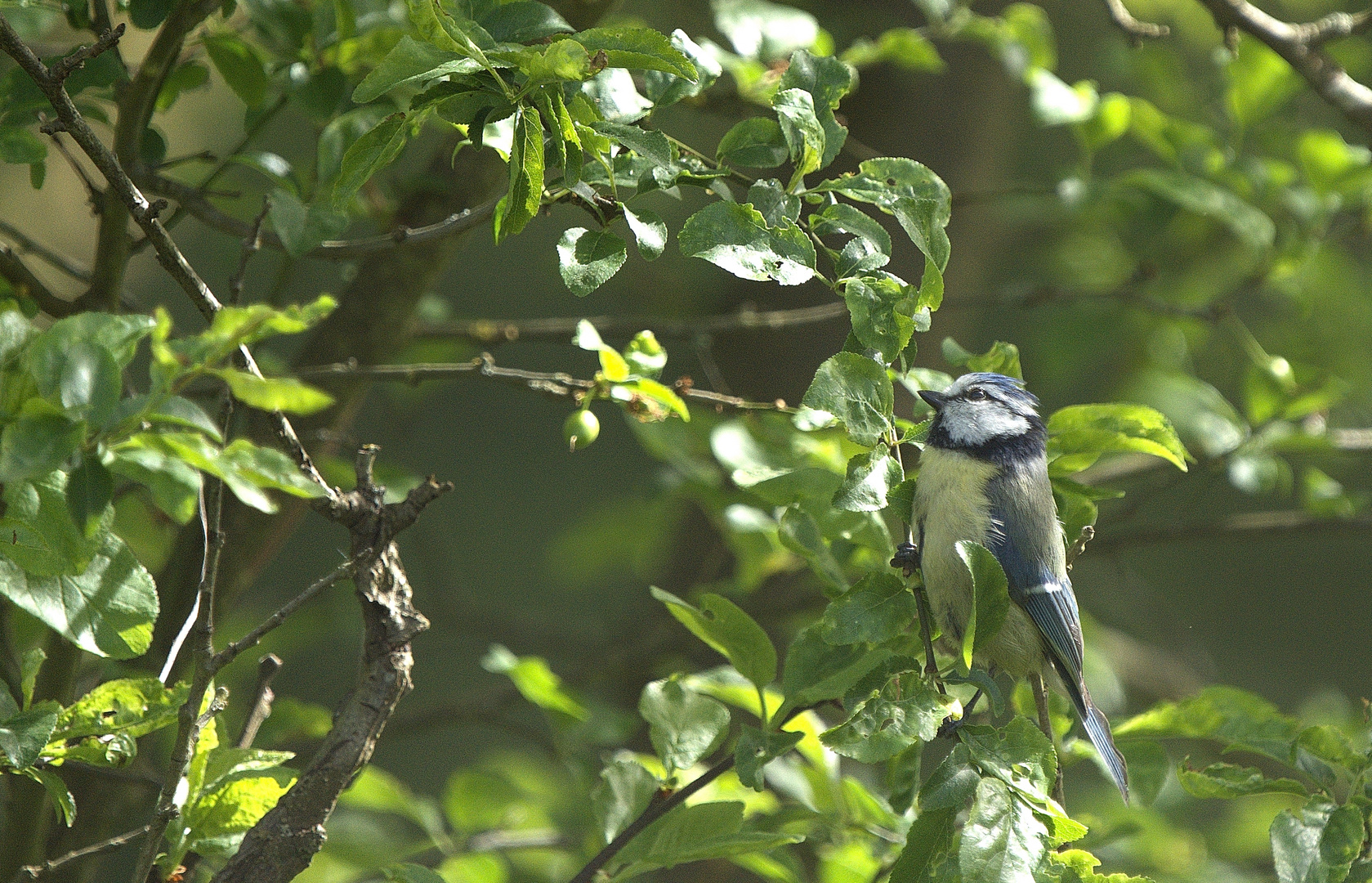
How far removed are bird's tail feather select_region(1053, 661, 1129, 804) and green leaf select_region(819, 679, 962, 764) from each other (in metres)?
0.44

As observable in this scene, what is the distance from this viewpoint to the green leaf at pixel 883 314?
1.13 m

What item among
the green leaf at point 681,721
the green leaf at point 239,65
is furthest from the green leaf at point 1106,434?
the green leaf at point 239,65

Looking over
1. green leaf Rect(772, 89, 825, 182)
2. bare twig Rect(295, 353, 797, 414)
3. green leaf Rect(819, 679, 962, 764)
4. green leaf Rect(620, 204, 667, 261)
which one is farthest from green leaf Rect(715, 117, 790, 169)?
green leaf Rect(819, 679, 962, 764)

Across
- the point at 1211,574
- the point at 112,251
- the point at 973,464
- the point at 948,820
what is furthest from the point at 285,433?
the point at 1211,574

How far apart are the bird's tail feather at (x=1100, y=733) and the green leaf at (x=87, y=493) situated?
1.19 metres

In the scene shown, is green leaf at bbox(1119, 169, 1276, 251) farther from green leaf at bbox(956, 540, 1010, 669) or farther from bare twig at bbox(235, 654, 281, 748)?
bare twig at bbox(235, 654, 281, 748)

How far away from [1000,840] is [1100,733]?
1.80 feet

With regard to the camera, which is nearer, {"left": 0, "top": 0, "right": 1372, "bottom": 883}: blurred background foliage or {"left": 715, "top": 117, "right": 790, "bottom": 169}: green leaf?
{"left": 715, "top": 117, "right": 790, "bottom": 169}: green leaf

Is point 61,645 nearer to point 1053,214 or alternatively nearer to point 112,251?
point 112,251

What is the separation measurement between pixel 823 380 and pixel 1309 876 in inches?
29.7

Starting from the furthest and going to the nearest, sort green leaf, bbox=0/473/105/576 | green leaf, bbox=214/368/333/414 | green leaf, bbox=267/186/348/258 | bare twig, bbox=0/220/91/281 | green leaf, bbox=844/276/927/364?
bare twig, bbox=0/220/91/281 → green leaf, bbox=267/186/348/258 → green leaf, bbox=844/276/927/364 → green leaf, bbox=0/473/105/576 → green leaf, bbox=214/368/333/414

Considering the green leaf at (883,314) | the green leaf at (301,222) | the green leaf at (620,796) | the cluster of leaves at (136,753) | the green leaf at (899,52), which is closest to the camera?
the cluster of leaves at (136,753)

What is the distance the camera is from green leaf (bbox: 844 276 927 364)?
44.6 inches

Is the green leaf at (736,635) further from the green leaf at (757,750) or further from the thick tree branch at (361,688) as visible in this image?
the thick tree branch at (361,688)
